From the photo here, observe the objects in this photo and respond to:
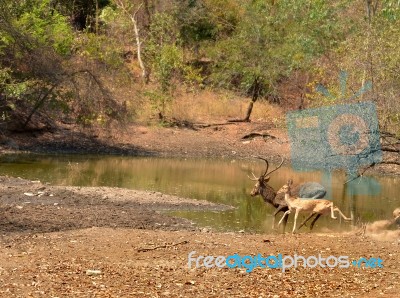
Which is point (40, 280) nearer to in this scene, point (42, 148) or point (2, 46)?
point (2, 46)

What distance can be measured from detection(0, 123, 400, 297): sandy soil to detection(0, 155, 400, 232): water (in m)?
1.33

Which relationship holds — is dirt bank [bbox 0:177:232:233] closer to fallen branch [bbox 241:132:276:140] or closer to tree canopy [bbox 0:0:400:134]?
tree canopy [bbox 0:0:400:134]

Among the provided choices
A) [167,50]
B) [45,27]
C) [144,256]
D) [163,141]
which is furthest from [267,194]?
[167,50]

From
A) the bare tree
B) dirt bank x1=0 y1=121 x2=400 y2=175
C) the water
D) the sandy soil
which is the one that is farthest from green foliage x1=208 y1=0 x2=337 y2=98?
the sandy soil

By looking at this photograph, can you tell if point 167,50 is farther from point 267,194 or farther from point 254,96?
point 267,194

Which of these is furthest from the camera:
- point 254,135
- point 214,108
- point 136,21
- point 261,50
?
point 136,21

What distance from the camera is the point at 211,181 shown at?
23.9 meters

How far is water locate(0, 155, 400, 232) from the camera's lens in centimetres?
1747

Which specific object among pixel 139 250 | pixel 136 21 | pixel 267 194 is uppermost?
pixel 136 21

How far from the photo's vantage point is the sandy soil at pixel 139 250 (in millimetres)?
8917

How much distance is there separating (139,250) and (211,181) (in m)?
12.9

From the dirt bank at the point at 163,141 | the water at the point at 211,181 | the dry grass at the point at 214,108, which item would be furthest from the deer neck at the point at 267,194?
the dry grass at the point at 214,108

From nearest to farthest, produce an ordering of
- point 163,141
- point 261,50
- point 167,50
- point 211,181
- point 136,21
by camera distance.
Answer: point 211,181
point 163,141
point 167,50
point 261,50
point 136,21

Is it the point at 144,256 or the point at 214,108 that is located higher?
the point at 214,108
